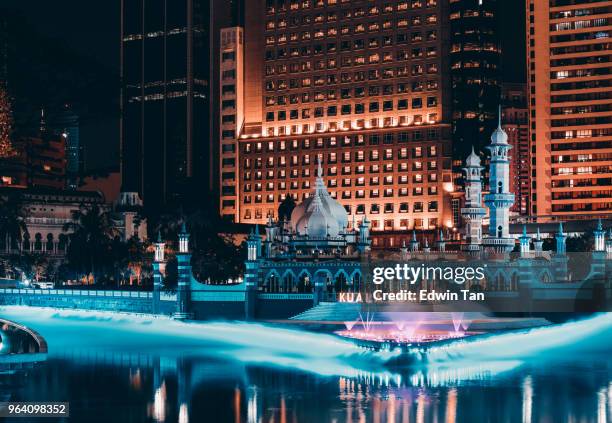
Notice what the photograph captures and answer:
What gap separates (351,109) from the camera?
595ft

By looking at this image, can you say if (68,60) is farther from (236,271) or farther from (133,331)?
(236,271)

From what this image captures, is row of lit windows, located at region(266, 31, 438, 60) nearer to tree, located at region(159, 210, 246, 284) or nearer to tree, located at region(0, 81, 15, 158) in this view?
tree, located at region(159, 210, 246, 284)

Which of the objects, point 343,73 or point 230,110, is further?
point 230,110

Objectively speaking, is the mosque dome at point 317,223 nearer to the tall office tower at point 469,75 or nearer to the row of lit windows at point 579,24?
the tall office tower at point 469,75

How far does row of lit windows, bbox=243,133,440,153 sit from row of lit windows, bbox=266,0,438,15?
739 inches

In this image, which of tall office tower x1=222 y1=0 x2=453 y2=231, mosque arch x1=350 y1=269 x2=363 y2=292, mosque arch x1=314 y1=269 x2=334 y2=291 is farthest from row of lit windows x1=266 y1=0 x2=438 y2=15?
mosque arch x1=350 y1=269 x2=363 y2=292

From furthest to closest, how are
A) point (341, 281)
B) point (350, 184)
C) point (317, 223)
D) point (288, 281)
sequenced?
point (350, 184), point (317, 223), point (288, 281), point (341, 281)

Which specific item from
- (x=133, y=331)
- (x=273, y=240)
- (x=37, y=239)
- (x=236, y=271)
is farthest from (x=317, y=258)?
(x=37, y=239)

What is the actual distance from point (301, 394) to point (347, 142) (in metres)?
124

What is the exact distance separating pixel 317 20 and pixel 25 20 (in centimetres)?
12537

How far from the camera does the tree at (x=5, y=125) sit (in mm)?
56000

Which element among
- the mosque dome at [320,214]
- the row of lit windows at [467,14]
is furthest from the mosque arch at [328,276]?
the row of lit windows at [467,14]

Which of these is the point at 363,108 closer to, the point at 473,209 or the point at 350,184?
the point at 350,184

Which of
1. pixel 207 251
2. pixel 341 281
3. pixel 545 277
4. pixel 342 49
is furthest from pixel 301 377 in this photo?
pixel 342 49
